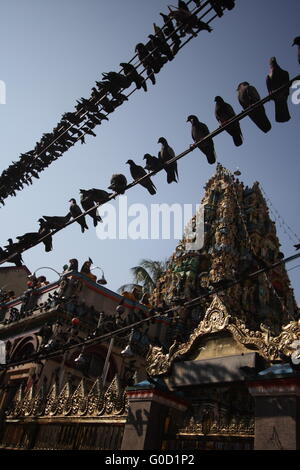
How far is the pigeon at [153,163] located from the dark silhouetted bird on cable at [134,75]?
1505 mm

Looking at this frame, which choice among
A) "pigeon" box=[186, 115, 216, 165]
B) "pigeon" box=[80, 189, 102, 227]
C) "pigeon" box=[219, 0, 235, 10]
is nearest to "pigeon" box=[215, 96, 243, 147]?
"pigeon" box=[186, 115, 216, 165]

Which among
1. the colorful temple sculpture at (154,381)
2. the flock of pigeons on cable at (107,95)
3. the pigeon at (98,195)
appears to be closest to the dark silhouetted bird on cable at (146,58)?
the flock of pigeons on cable at (107,95)

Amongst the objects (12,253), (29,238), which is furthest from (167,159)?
(12,253)

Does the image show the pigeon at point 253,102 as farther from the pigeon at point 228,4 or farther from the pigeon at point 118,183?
the pigeon at point 118,183

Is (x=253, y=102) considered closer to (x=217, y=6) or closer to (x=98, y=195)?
(x=217, y=6)

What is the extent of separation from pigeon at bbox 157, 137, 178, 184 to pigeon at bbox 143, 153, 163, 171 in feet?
0.26

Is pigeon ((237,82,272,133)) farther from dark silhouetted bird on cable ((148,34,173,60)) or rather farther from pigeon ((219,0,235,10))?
dark silhouetted bird on cable ((148,34,173,60))

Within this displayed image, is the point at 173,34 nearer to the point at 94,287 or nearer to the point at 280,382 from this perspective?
the point at 280,382

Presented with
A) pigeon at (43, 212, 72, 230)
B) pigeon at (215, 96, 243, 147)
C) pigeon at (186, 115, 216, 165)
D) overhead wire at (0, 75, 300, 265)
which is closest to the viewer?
overhead wire at (0, 75, 300, 265)

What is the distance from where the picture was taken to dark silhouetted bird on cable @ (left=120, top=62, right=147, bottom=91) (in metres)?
6.29

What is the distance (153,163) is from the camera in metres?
5.68

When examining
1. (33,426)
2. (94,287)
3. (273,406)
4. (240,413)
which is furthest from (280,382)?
(94,287)

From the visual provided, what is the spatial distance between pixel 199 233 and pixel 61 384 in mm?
19541

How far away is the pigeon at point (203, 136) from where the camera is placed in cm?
514
